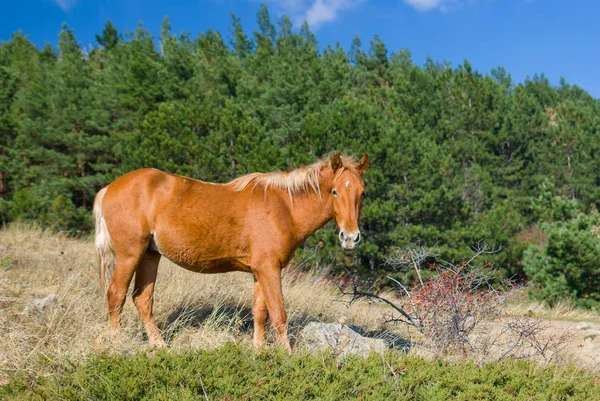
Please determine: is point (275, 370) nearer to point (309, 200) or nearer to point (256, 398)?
point (256, 398)

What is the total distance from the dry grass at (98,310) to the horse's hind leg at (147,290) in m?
0.13

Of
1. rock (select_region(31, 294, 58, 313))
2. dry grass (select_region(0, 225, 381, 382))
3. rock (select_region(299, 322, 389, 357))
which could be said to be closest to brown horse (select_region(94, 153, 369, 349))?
dry grass (select_region(0, 225, 381, 382))

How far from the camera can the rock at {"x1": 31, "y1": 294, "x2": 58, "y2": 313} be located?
4.71 metres

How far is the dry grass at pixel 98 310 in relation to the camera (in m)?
3.91

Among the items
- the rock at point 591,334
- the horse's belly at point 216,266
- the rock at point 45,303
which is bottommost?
the rock at point 591,334

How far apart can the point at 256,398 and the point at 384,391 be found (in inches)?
35.9

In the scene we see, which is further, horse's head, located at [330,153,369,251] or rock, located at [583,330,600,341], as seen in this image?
rock, located at [583,330,600,341]

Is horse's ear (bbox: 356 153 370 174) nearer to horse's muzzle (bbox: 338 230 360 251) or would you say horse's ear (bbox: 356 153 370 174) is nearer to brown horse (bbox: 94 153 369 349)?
brown horse (bbox: 94 153 369 349)

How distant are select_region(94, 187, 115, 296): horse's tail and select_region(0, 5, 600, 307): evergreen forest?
20.1ft

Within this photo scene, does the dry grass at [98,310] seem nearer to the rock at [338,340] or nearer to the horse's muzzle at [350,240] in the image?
the rock at [338,340]

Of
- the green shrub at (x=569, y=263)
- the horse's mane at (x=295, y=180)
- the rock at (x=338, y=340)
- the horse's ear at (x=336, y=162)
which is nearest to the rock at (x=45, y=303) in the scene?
the horse's mane at (x=295, y=180)

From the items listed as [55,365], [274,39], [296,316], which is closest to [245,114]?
[296,316]

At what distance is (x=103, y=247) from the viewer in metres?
4.43

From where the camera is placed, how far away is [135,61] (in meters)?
20.3
